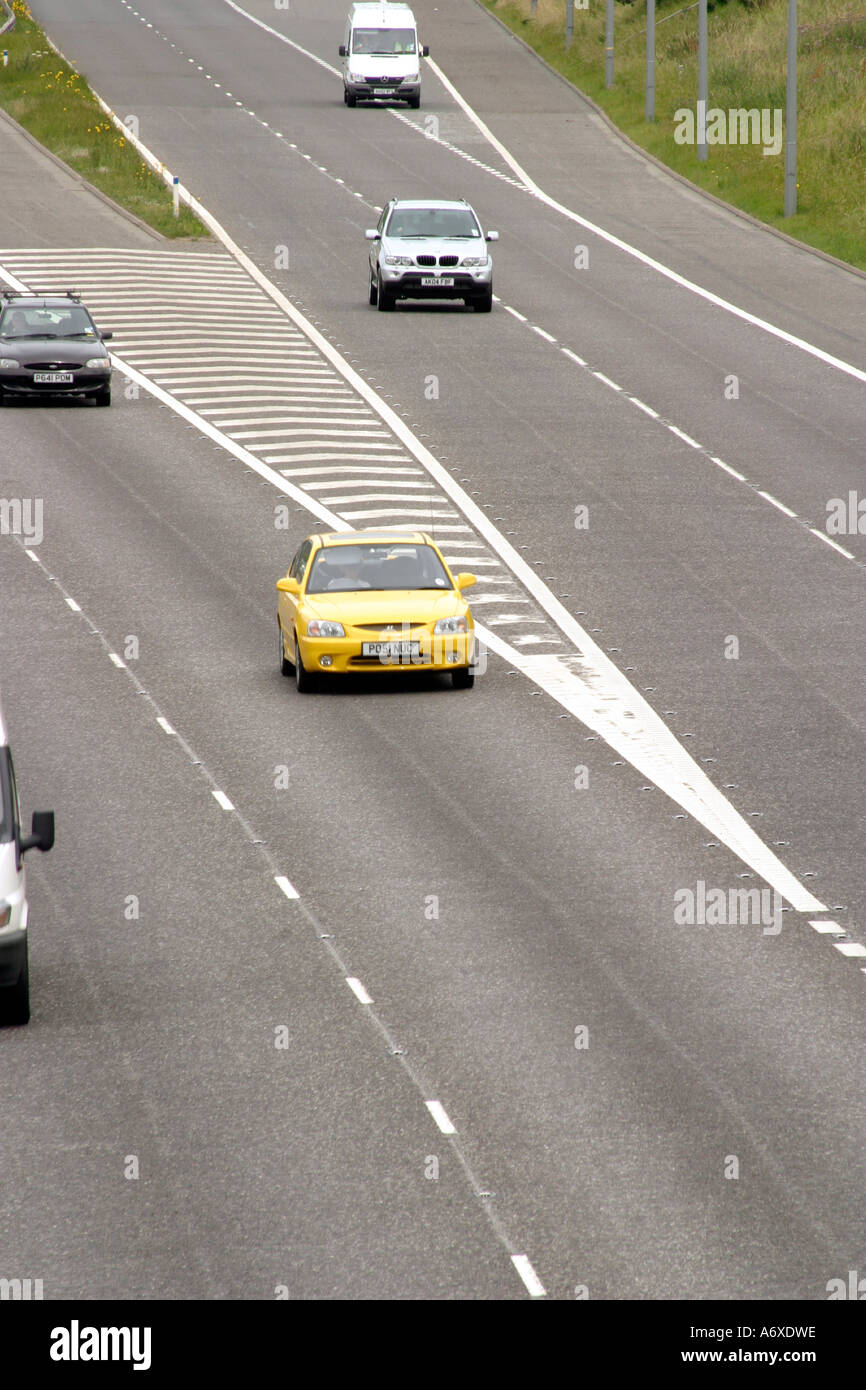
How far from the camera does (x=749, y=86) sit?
61.8 meters

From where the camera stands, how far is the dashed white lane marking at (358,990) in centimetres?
1263

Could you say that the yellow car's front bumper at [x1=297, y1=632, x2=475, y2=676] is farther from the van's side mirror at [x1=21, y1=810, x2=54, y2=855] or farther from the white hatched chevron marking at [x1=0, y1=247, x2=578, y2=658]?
the van's side mirror at [x1=21, y1=810, x2=54, y2=855]

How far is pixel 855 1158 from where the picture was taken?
10.3 meters

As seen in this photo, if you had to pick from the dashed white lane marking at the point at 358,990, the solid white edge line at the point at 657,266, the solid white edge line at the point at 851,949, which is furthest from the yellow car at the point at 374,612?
the solid white edge line at the point at 657,266

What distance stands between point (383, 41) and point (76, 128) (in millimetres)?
10751

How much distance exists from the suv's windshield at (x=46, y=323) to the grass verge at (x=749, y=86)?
61.6 feet

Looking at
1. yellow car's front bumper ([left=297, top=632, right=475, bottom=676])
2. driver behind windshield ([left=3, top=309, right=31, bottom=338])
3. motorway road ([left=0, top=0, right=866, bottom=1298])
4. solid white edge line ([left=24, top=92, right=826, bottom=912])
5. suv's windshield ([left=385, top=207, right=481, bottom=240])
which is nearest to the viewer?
motorway road ([left=0, top=0, right=866, bottom=1298])

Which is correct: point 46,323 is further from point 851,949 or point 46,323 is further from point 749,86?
point 749,86

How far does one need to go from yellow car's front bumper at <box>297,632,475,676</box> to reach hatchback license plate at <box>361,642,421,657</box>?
3cm

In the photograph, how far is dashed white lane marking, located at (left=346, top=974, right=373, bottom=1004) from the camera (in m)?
12.6

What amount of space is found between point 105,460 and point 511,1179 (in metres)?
23.6

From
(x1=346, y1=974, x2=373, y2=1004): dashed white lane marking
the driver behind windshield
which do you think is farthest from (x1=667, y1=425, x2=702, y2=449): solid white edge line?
(x1=346, y1=974, x2=373, y2=1004): dashed white lane marking

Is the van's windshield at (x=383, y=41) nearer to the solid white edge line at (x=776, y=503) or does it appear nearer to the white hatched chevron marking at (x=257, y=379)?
the white hatched chevron marking at (x=257, y=379)

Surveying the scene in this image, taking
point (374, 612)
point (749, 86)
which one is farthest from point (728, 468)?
point (749, 86)
